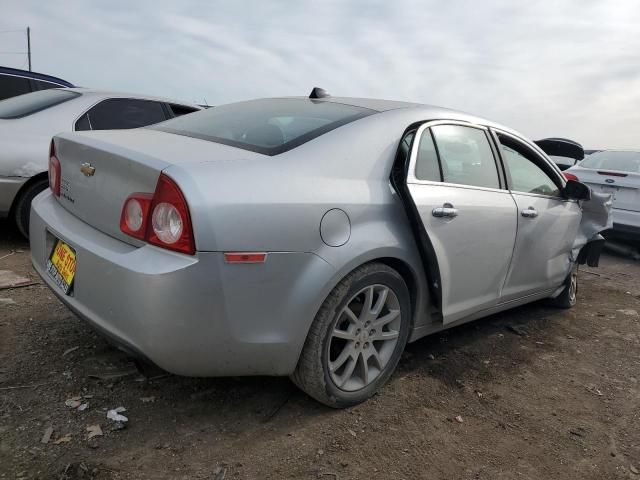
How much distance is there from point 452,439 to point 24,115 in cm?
409

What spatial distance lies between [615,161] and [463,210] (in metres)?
5.21

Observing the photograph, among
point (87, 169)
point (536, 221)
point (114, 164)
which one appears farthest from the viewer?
point (536, 221)

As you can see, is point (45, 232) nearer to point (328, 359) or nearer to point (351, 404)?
point (328, 359)

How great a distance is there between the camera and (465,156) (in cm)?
304

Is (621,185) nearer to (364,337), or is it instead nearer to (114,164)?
(364,337)

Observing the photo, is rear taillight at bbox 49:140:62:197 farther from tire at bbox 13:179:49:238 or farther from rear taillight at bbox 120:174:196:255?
tire at bbox 13:179:49:238

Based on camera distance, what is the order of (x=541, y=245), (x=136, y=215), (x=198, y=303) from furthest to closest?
1. (x=541, y=245)
2. (x=136, y=215)
3. (x=198, y=303)

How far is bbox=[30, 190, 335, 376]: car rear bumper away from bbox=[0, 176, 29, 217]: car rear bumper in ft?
7.39

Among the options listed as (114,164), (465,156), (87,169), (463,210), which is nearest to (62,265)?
(87,169)

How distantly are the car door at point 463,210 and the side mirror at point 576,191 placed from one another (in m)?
0.83

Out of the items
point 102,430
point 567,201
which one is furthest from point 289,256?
point 567,201

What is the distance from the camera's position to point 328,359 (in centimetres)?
231

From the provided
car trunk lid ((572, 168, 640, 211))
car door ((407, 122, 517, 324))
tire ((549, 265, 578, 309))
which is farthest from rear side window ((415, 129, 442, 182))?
car trunk lid ((572, 168, 640, 211))

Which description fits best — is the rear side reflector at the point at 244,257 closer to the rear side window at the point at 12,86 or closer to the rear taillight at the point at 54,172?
the rear taillight at the point at 54,172
